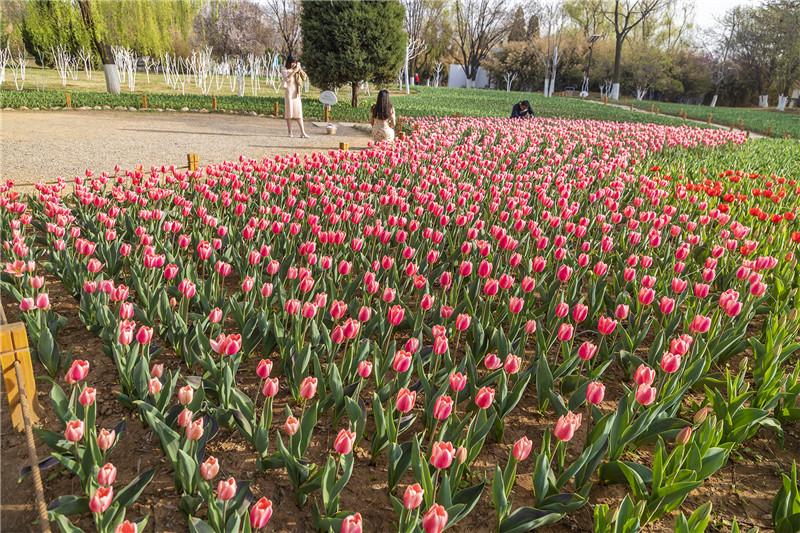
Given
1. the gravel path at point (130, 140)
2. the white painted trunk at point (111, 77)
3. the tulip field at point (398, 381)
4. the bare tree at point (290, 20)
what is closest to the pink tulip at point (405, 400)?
the tulip field at point (398, 381)

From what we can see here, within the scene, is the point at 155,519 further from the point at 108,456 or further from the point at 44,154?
the point at 44,154

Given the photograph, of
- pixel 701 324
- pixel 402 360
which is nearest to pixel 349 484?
pixel 402 360

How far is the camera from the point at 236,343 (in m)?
2.38

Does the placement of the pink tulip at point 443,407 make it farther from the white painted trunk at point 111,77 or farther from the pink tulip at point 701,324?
the white painted trunk at point 111,77

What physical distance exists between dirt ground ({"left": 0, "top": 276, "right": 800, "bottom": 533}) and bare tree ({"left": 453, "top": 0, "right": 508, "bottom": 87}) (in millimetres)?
65895

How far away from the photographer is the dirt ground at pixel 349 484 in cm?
218

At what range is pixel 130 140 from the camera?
12531mm

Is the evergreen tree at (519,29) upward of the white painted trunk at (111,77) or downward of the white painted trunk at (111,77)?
upward

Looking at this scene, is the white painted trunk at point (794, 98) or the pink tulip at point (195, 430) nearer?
the pink tulip at point (195, 430)

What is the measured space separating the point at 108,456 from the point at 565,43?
69.9 meters

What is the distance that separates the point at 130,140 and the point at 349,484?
489 inches

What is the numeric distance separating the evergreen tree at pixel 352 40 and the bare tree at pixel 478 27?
4668cm

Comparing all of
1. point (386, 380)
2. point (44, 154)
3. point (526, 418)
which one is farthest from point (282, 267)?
point (44, 154)

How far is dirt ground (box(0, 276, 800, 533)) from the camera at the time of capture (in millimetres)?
2182
